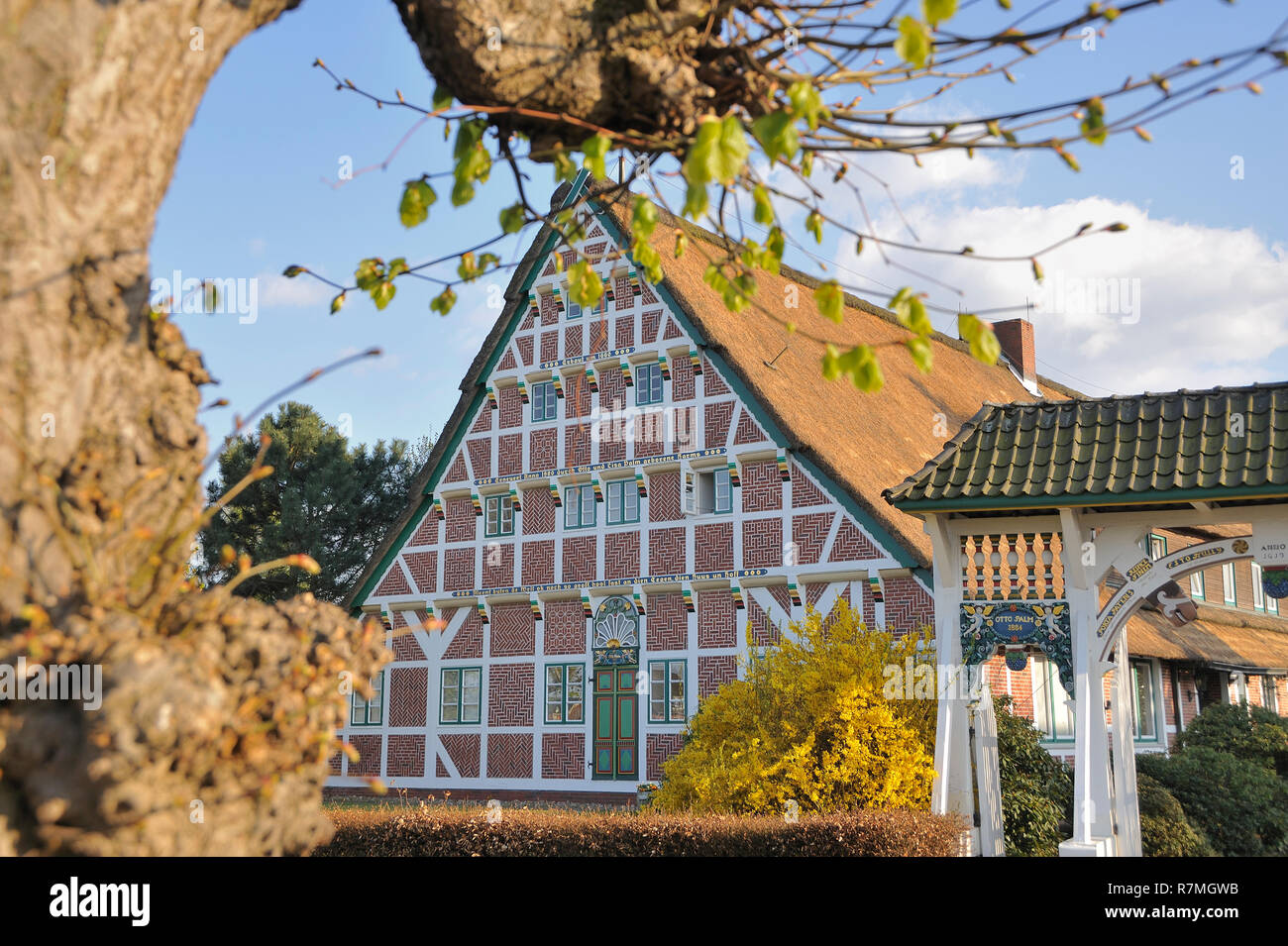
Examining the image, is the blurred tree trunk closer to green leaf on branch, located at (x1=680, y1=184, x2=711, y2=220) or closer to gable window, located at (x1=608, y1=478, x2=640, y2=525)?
green leaf on branch, located at (x1=680, y1=184, x2=711, y2=220)

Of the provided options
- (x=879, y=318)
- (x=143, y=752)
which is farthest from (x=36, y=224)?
(x=879, y=318)

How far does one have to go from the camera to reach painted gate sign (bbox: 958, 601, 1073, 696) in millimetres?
10836

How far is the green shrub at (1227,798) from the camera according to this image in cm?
1686

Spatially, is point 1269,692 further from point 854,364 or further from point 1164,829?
point 854,364

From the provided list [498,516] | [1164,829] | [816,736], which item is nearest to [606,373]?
[498,516]

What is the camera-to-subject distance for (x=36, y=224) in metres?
3.05

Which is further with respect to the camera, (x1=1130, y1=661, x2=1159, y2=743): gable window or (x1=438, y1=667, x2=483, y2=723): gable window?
(x1=1130, y1=661, x2=1159, y2=743): gable window

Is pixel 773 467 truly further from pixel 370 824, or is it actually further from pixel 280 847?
pixel 280 847

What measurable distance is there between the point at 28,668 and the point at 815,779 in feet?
34.2

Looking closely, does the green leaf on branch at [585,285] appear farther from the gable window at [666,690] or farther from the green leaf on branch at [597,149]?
the gable window at [666,690]

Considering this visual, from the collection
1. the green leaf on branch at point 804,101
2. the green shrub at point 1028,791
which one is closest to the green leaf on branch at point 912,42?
the green leaf on branch at point 804,101

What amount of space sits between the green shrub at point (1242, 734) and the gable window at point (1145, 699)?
1.13m

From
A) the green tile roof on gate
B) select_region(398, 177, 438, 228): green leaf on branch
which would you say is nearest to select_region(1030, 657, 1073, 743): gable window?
the green tile roof on gate

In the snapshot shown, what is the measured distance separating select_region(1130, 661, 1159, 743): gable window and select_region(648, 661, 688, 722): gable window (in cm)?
964
